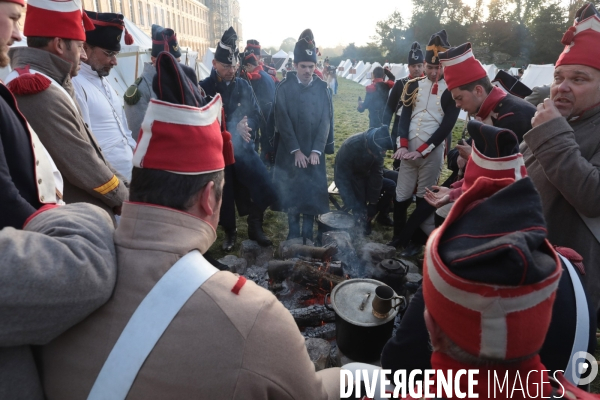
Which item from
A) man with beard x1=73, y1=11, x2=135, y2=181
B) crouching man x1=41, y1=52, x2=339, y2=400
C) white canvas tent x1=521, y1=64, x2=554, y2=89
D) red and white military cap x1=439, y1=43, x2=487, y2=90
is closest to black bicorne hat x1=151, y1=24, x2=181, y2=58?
man with beard x1=73, y1=11, x2=135, y2=181

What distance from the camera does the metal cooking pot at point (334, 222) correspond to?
4.96 m

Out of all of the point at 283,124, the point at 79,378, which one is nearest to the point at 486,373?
the point at 79,378

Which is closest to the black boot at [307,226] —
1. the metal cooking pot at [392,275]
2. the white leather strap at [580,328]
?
the metal cooking pot at [392,275]

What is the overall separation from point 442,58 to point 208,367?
3.48 metres

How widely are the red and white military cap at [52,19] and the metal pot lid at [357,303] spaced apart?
3025 mm

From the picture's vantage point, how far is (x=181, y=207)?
1.26 metres

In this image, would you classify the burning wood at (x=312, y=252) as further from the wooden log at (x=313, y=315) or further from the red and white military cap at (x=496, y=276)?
the red and white military cap at (x=496, y=276)

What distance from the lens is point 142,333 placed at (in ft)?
3.47

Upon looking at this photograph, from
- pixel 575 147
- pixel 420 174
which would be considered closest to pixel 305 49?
pixel 420 174

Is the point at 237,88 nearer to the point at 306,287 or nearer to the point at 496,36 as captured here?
the point at 306,287

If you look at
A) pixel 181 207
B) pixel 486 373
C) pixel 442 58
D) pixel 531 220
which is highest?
pixel 442 58

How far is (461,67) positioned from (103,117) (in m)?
3.42

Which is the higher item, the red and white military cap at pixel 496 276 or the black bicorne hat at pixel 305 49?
the black bicorne hat at pixel 305 49

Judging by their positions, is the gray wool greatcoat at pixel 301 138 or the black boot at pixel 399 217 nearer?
the gray wool greatcoat at pixel 301 138
